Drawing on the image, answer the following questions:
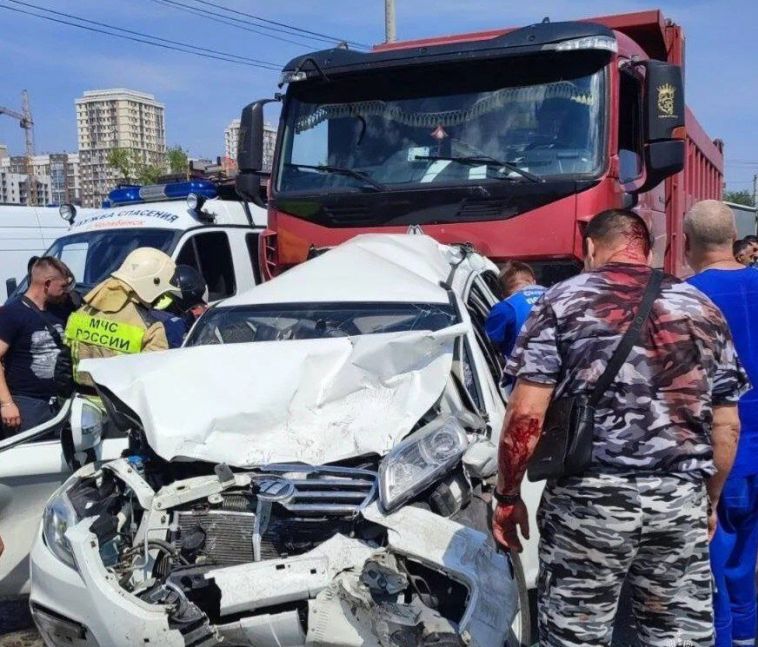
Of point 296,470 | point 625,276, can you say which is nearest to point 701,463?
point 625,276

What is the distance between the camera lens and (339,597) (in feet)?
10.6

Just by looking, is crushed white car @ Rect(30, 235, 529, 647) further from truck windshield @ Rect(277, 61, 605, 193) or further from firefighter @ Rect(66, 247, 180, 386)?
truck windshield @ Rect(277, 61, 605, 193)

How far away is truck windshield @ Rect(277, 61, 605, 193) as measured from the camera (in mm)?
6180

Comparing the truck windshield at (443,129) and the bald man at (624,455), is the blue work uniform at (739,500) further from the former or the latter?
the truck windshield at (443,129)

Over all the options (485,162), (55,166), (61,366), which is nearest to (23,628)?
(61,366)

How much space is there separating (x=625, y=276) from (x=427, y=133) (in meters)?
3.70

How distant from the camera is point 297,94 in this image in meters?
7.04

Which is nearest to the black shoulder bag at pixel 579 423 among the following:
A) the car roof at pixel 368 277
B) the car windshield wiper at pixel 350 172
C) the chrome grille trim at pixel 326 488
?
the chrome grille trim at pixel 326 488

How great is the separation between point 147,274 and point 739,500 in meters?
3.51

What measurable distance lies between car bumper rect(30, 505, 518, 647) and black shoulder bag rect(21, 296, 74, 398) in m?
2.32

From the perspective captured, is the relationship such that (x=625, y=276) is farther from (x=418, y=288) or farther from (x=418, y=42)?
(x=418, y=42)

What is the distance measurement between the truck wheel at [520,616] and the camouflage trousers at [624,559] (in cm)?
25

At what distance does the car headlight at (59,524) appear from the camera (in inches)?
147

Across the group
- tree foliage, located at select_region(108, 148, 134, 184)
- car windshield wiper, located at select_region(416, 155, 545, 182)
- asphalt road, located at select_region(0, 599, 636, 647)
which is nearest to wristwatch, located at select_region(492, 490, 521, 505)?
asphalt road, located at select_region(0, 599, 636, 647)
